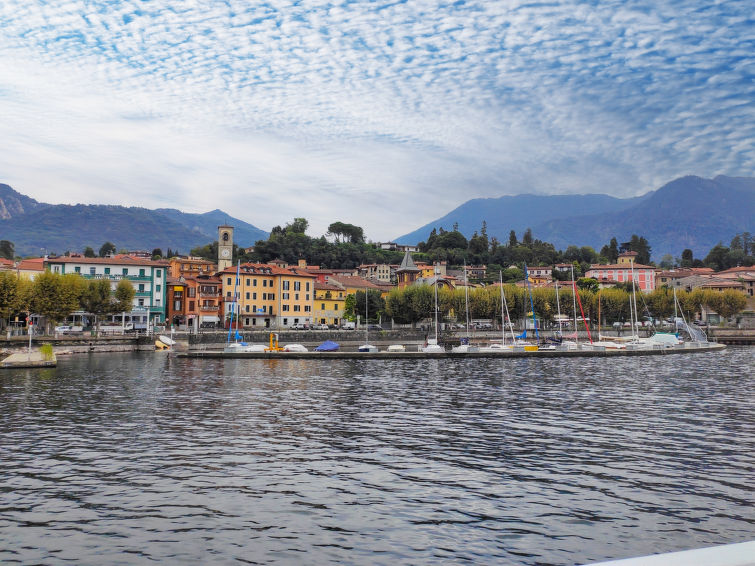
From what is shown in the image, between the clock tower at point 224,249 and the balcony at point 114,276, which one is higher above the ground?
the clock tower at point 224,249

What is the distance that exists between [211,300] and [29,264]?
31.5 metres

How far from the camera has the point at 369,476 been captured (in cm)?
1711

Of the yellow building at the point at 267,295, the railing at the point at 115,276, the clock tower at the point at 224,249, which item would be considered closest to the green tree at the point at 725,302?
the yellow building at the point at 267,295

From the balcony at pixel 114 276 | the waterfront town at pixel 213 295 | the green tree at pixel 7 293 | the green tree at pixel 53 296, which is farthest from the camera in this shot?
the waterfront town at pixel 213 295

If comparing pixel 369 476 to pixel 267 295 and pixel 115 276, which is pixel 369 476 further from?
pixel 267 295

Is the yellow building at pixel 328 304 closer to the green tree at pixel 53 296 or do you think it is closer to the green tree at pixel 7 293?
the green tree at pixel 53 296

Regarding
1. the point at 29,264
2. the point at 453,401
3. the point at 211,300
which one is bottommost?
the point at 453,401

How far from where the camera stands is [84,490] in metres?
15.6

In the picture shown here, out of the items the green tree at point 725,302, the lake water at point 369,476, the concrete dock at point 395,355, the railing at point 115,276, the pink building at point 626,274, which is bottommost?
the concrete dock at point 395,355

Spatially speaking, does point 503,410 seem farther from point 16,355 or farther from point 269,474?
point 16,355

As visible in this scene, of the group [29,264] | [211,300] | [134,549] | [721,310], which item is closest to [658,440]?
[134,549]

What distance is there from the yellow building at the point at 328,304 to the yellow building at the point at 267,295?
6.38 metres

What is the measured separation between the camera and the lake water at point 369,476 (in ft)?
39.9

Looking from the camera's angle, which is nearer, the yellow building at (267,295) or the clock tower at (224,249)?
the yellow building at (267,295)
